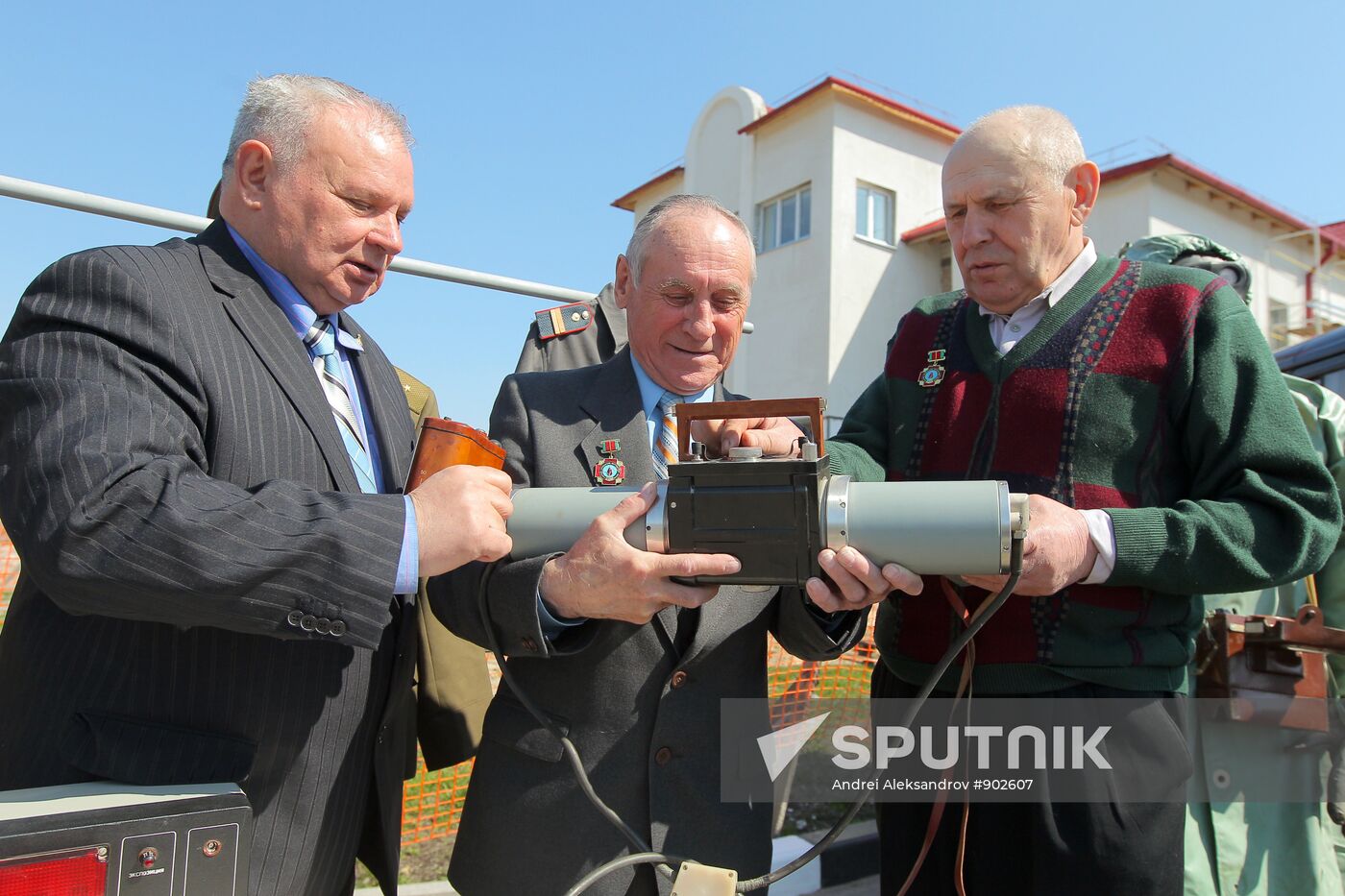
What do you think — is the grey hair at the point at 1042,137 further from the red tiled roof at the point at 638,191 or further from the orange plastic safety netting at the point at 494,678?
the red tiled roof at the point at 638,191

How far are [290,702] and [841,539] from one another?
0.98 meters

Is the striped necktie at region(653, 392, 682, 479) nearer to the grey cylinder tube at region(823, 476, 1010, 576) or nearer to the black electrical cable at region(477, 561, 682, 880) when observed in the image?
the black electrical cable at region(477, 561, 682, 880)

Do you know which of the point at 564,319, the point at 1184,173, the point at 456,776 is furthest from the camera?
the point at 1184,173

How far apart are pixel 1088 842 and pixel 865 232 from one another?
16.6 metres

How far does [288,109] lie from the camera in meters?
1.69

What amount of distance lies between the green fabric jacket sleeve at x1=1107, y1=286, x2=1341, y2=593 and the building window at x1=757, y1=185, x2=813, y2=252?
15890mm

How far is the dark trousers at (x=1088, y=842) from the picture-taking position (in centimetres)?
166

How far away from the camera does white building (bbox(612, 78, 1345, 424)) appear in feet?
54.2

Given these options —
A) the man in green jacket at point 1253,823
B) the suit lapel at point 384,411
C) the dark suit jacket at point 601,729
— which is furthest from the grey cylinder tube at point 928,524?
the man in green jacket at point 1253,823

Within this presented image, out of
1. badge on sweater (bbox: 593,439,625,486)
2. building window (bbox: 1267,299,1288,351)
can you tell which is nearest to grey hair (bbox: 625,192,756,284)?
badge on sweater (bbox: 593,439,625,486)

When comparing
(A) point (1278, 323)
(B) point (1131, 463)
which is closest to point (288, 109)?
(B) point (1131, 463)

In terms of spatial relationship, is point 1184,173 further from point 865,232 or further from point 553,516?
point 553,516

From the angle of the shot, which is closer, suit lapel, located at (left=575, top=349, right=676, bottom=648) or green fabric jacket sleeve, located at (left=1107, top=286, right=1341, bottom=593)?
green fabric jacket sleeve, located at (left=1107, top=286, right=1341, bottom=593)

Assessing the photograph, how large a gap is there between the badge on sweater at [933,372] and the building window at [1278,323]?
18857mm
